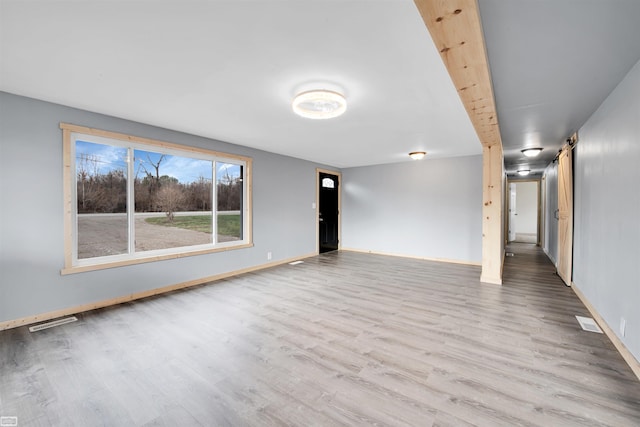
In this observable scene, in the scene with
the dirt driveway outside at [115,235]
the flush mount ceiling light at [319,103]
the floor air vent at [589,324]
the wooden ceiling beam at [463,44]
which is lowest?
the floor air vent at [589,324]

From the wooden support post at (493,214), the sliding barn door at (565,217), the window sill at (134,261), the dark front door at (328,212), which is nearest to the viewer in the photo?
the window sill at (134,261)

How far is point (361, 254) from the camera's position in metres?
6.99

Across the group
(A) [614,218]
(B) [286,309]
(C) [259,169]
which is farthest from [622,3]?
(C) [259,169]

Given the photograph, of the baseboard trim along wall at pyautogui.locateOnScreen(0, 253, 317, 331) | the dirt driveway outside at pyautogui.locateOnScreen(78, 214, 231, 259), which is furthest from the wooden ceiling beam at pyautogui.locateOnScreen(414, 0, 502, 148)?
the baseboard trim along wall at pyautogui.locateOnScreen(0, 253, 317, 331)

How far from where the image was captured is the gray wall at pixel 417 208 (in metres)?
5.84

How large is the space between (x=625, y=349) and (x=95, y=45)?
15.6ft

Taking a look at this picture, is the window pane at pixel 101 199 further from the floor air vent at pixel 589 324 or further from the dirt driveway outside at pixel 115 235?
the floor air vent at pixel 589 324

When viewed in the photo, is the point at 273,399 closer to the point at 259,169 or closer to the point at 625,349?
the point at 625,349

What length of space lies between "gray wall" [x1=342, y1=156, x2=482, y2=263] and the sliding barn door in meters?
1.29

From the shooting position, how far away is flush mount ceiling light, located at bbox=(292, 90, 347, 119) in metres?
2.54

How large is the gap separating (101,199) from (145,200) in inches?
19.9

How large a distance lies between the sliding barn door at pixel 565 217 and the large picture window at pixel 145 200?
5322 millimetres

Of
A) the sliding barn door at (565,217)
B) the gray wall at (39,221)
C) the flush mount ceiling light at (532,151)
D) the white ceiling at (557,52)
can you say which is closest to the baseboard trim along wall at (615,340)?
the sliding barn door at (565,217)

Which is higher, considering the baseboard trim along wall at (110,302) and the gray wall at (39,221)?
the gray wall at (39,221)
